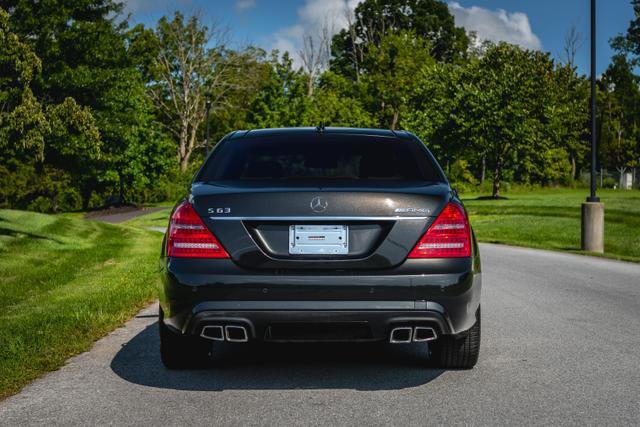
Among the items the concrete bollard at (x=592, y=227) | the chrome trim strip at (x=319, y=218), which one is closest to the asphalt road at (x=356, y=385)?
the chrome trim strip at (x=319, y=218)

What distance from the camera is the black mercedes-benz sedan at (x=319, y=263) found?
448 cm

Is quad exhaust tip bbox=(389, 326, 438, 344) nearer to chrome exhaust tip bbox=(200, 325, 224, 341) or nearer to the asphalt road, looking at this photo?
the asphalt road

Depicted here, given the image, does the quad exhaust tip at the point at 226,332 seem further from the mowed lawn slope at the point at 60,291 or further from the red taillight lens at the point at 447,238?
the mowed lawn slope at the point at 60,291

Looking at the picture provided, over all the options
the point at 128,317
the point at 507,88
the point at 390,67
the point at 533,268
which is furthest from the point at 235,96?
the point at 128,317

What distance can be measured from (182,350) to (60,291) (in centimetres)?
557

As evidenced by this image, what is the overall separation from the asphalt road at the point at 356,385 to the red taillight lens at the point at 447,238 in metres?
0.85

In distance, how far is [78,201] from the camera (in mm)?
52875

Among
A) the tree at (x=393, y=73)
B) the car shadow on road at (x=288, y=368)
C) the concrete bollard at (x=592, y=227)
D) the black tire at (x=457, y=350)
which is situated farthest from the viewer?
the tree at (x=393, y=73)

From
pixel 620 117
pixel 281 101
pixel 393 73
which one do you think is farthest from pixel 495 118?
pixel 620 117

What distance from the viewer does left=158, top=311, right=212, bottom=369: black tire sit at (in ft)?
17.1

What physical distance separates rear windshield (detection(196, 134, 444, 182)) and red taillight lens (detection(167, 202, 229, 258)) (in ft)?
2.11

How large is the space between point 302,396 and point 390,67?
236 ft

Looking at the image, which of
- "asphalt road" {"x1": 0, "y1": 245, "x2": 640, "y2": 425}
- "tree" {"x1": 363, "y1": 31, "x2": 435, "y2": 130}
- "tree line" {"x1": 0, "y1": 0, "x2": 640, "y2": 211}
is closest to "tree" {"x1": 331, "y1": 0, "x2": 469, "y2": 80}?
"tree line" {"x1": 0, "y1": 0, "x2": 640, "y2": 211}

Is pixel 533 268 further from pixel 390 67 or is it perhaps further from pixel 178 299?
pixel 390 67
